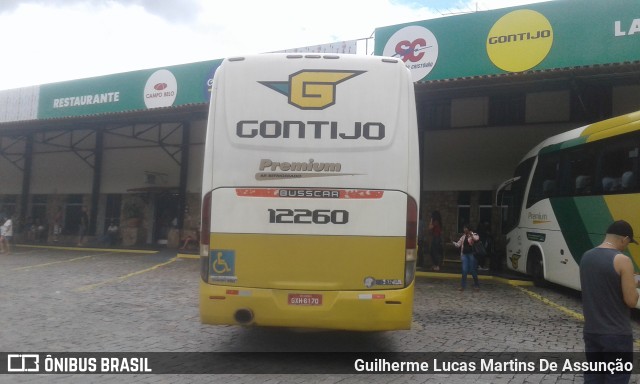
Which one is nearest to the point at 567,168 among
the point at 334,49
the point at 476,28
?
the point at 476,28

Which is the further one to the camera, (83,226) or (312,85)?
(83,226)

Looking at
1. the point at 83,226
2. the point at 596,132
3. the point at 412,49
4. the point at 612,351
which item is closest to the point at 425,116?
the point at 412,49

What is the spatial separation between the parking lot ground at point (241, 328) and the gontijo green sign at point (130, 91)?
799 cm

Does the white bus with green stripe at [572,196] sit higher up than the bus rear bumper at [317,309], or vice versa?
the white bus with green stripe at [572,196]

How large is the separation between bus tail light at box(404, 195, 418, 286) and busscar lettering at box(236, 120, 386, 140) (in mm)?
876

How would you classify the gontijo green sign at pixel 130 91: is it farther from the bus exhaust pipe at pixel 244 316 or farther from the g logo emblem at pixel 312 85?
the bus exhaust pipe at pixel 244 316

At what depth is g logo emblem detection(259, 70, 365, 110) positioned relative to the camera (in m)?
5.70

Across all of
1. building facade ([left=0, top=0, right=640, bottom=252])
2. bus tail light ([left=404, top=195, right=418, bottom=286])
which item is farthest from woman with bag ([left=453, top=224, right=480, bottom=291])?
bus tail light ([left=404, top=195, right=418, bottom=286])

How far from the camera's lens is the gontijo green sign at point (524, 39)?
476 inches

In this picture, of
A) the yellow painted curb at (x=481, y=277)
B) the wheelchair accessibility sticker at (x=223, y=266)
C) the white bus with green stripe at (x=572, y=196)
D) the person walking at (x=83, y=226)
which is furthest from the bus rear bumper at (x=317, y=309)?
the person walking at (x=83, y=226)

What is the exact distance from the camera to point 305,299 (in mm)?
5387

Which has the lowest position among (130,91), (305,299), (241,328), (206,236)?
(241,328)

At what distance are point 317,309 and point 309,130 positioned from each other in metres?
2.03

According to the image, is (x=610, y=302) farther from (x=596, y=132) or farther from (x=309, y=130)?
(x=596, y=132)
